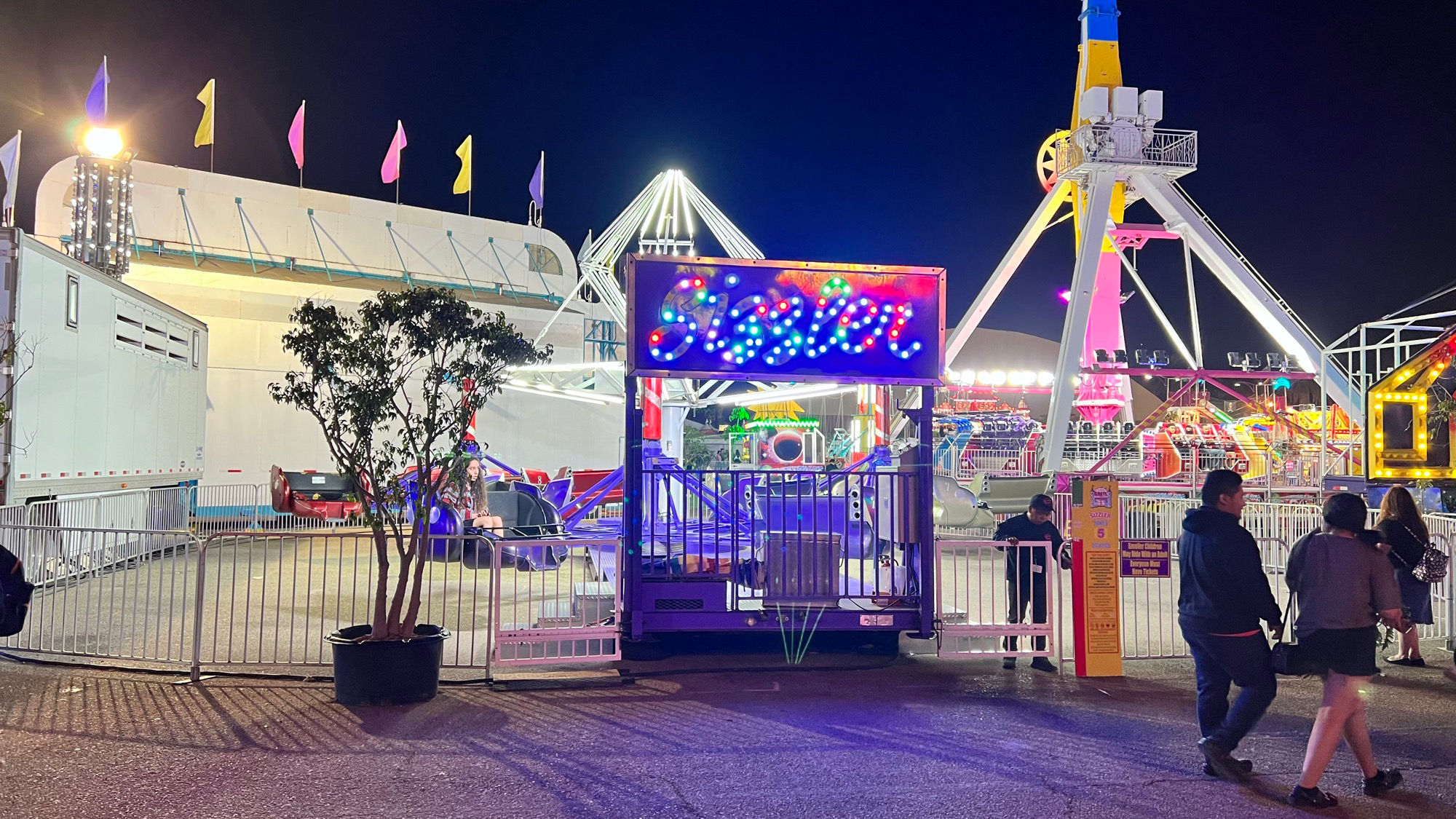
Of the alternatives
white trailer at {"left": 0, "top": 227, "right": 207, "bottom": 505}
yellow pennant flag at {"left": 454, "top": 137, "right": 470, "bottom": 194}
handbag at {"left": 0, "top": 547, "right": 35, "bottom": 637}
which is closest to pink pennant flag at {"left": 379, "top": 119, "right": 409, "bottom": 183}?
yellow pennant flag at {"left": 454, "top": 137, "right": 470, "bottom": 194}

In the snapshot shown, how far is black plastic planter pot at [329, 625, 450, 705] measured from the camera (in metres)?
6.63

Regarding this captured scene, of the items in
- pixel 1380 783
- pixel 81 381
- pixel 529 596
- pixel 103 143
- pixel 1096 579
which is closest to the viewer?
pixel 1380 783

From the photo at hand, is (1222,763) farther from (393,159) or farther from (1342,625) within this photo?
(393,159)

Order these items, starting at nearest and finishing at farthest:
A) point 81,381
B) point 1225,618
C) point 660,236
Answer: point 1225,618 < point 81,381 < point 660,236

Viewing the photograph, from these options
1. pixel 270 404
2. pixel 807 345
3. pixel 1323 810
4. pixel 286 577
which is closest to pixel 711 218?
pixel 270 404

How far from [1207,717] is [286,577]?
38.7 feet

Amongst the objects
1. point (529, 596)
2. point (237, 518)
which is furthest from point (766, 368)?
point (237, 518)

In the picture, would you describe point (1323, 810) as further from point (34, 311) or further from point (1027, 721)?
point (34, 311)

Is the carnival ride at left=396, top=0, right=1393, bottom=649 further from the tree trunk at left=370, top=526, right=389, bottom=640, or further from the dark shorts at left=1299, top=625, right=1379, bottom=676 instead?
the dark shorts at left=1299, top=625, right=1379, bottom=676

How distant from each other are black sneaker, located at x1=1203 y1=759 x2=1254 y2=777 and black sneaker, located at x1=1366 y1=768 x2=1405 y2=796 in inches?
20.9

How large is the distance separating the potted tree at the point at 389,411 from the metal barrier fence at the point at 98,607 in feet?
4.89

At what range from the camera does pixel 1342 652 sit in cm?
479

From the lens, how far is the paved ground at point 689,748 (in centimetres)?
482

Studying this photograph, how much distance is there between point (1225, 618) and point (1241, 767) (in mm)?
826
